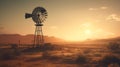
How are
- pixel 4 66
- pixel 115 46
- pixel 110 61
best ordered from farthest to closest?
pixel 115 46, pixel 110 61, pixel 4 66

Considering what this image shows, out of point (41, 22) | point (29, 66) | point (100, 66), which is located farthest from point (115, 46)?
point (29, 66)

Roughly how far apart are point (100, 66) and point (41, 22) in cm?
3449

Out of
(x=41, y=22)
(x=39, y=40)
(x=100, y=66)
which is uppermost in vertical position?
(x=41, y=22)

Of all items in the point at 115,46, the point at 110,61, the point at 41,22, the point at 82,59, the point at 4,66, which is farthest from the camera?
the point at 41,22

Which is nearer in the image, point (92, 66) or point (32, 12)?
point (92, 66)

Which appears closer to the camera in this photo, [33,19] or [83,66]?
[83,66]

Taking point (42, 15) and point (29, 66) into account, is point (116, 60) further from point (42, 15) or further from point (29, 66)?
point (42, 15)

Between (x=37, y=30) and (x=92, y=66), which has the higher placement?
(x=37, y=30)

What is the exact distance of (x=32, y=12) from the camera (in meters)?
52.3

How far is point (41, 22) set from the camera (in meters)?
51.9

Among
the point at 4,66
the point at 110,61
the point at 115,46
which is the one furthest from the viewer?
the point at 115,46

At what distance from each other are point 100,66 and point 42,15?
35049mm

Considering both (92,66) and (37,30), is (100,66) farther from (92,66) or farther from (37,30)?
(37,30)

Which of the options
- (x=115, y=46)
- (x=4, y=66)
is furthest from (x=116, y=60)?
(x=115, y=46)
